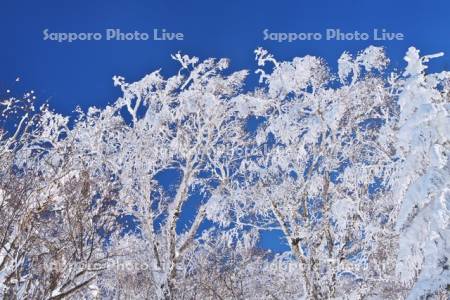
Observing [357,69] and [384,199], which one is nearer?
[384,199]

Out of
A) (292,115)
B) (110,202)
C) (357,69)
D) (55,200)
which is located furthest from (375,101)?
(55,200)

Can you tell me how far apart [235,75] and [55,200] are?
31.0 feet

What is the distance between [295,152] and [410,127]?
234 inches

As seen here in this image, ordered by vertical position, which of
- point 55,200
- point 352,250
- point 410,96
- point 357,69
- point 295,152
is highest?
point 357,69

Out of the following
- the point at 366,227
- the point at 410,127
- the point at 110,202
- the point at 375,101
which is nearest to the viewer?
the point at 410,127

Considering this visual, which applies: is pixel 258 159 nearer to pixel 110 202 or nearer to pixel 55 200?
pixel 110 202

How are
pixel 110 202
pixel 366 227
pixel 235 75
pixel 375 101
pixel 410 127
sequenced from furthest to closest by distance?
1. pixel 235 75
2. pixel 375 101
3. pixel 366 227
4. pixel 110 202
5. pixel 410 127

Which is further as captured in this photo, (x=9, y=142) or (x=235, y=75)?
(x=235, y=75)

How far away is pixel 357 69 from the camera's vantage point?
53.6 ft

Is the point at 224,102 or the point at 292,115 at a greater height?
the point at 224,102

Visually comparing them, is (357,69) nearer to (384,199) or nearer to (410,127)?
(384,199)

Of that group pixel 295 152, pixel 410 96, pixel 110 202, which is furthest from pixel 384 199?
pixel 110 202

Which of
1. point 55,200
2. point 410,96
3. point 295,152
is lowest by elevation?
point 55,200

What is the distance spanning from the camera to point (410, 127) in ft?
33.3
